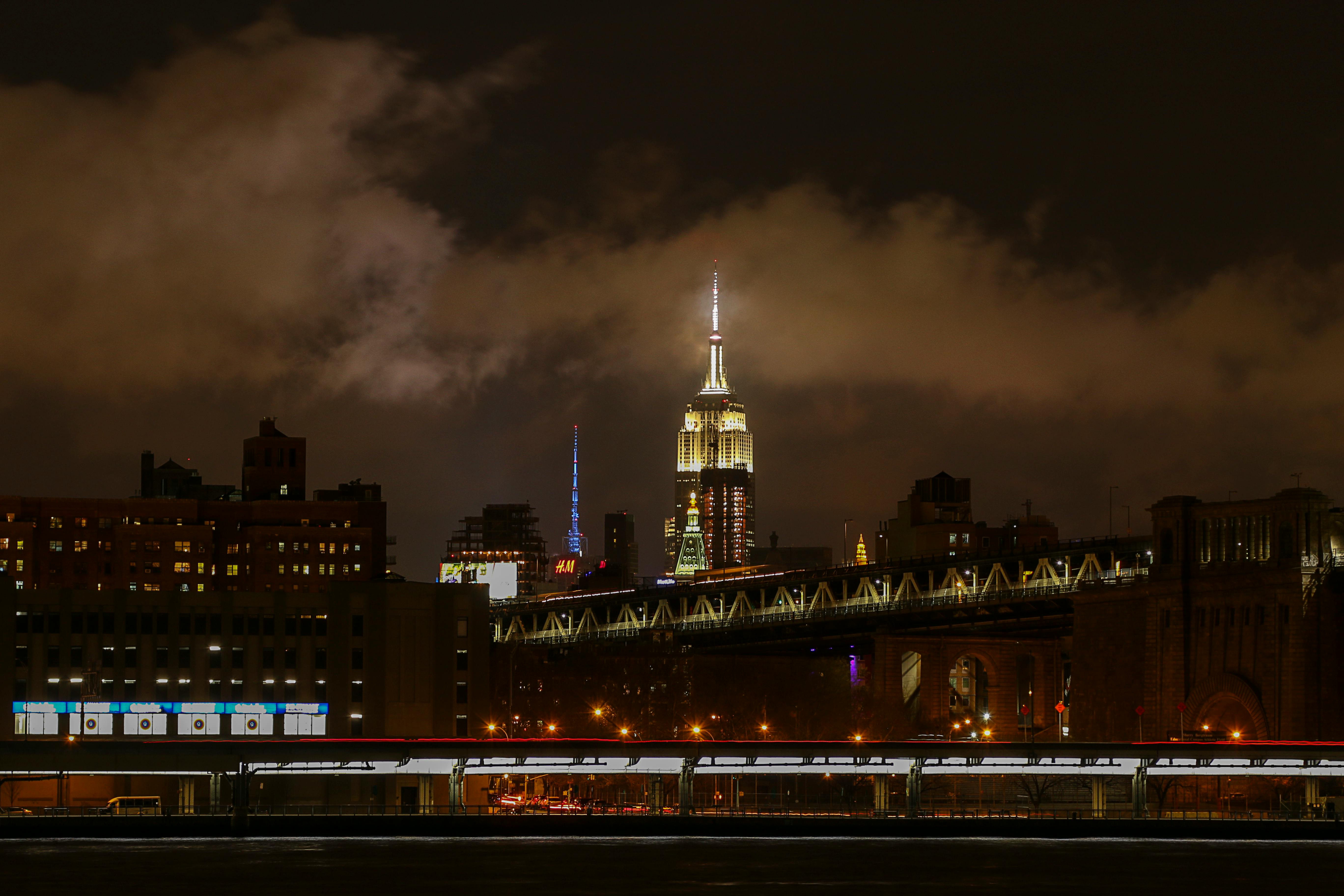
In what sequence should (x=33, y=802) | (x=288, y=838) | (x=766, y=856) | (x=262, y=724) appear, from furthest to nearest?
1. (x=262, y=724)
2. (x=33, y=802)
3. (x=288, y=838)
4. (x=766, y=856)

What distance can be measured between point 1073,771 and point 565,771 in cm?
2963

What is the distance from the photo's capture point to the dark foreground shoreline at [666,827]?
12019 cm

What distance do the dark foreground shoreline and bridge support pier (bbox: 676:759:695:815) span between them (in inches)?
32.9

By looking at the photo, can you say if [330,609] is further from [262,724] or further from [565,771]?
[565,771]

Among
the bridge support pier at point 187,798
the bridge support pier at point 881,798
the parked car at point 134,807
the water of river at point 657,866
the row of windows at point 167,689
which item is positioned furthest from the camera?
the row of windows at point 167,689

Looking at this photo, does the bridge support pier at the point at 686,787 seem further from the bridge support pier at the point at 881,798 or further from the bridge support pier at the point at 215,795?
the bridge support pier at the point at 215,795

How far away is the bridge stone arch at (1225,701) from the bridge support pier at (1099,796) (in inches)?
1581

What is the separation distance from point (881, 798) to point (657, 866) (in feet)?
86.3

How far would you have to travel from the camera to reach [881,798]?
127m

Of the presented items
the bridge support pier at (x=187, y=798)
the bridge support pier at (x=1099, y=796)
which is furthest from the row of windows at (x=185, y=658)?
the bridge support pier at (x=1099, y=796)

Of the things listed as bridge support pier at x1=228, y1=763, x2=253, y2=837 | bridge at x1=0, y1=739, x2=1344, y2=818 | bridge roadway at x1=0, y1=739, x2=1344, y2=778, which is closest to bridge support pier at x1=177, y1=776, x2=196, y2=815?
bridge at x1=0, y1=739, x2=1344, y2=818

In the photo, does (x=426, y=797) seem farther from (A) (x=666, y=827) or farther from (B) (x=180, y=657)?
(B) (x=180, y=657)

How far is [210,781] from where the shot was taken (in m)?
128

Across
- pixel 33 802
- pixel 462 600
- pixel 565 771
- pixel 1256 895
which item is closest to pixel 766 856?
pixel 565 771
